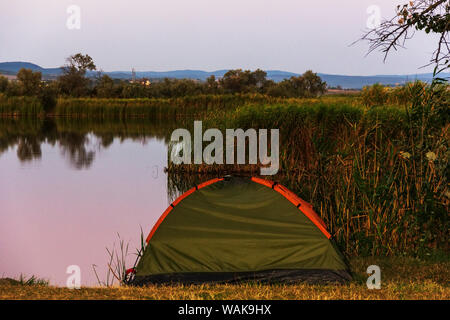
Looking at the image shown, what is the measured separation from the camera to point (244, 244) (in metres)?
7.20

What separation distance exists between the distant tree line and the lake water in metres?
26.9

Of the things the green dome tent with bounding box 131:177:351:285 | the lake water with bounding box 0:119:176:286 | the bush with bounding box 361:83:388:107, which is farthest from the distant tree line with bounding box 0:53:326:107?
the green dome tent with bounding box 131:177:351:285

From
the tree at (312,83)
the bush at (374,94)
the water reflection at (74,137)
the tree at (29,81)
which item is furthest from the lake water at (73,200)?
the tree at (312,83)

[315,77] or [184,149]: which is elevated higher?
[315,77]

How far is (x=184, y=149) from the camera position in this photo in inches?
660

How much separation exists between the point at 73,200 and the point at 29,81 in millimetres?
46771

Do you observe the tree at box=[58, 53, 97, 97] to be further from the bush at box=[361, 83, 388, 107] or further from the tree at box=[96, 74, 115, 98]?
the bush at box=[361, 83, 388, 107]

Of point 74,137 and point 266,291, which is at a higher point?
point 266,291

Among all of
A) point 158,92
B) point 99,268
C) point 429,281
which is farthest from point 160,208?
point 158,92

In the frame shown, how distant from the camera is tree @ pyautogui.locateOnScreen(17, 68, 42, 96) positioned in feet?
189

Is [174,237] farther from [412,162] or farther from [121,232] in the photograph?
[121,232]

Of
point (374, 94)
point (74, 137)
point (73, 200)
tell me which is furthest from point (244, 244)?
point (74, 137)

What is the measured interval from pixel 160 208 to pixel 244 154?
2839 millimetres

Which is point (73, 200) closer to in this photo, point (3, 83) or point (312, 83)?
point (3, 83)
